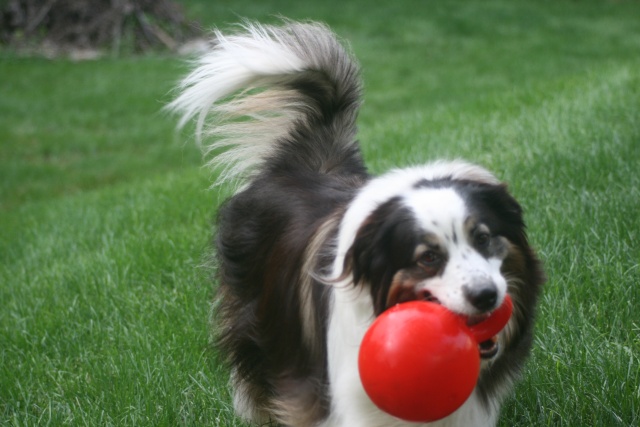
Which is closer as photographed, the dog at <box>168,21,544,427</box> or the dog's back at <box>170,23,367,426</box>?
the dog at <box>168,21,544,427</box>

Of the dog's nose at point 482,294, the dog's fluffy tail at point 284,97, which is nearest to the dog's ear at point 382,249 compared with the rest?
the dog's nose at point 482,294

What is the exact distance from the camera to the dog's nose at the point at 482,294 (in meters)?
2.55

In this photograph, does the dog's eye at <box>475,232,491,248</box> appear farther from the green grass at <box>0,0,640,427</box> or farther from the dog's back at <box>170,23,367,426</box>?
the green grass at <box>0,0,640,427</box>

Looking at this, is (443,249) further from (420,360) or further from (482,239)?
(420,360)

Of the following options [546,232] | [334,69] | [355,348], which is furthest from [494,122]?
[355,348]

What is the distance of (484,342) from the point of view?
2840mm

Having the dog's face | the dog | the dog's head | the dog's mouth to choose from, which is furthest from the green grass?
the dog's face

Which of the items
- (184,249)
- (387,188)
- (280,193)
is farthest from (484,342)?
(184,249)

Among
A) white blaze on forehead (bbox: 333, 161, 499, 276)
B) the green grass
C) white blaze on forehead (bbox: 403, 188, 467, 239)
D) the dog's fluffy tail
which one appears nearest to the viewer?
white blaze on forehead (bbox: 403, 188, 467, 239)

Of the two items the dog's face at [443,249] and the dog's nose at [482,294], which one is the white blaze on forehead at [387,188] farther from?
the dog's nose at [482,294]

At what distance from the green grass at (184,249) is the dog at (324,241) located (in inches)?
14.0

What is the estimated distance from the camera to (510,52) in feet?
55.1

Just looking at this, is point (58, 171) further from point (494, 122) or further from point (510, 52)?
point (510, 52)

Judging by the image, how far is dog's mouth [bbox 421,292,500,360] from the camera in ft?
8.83
